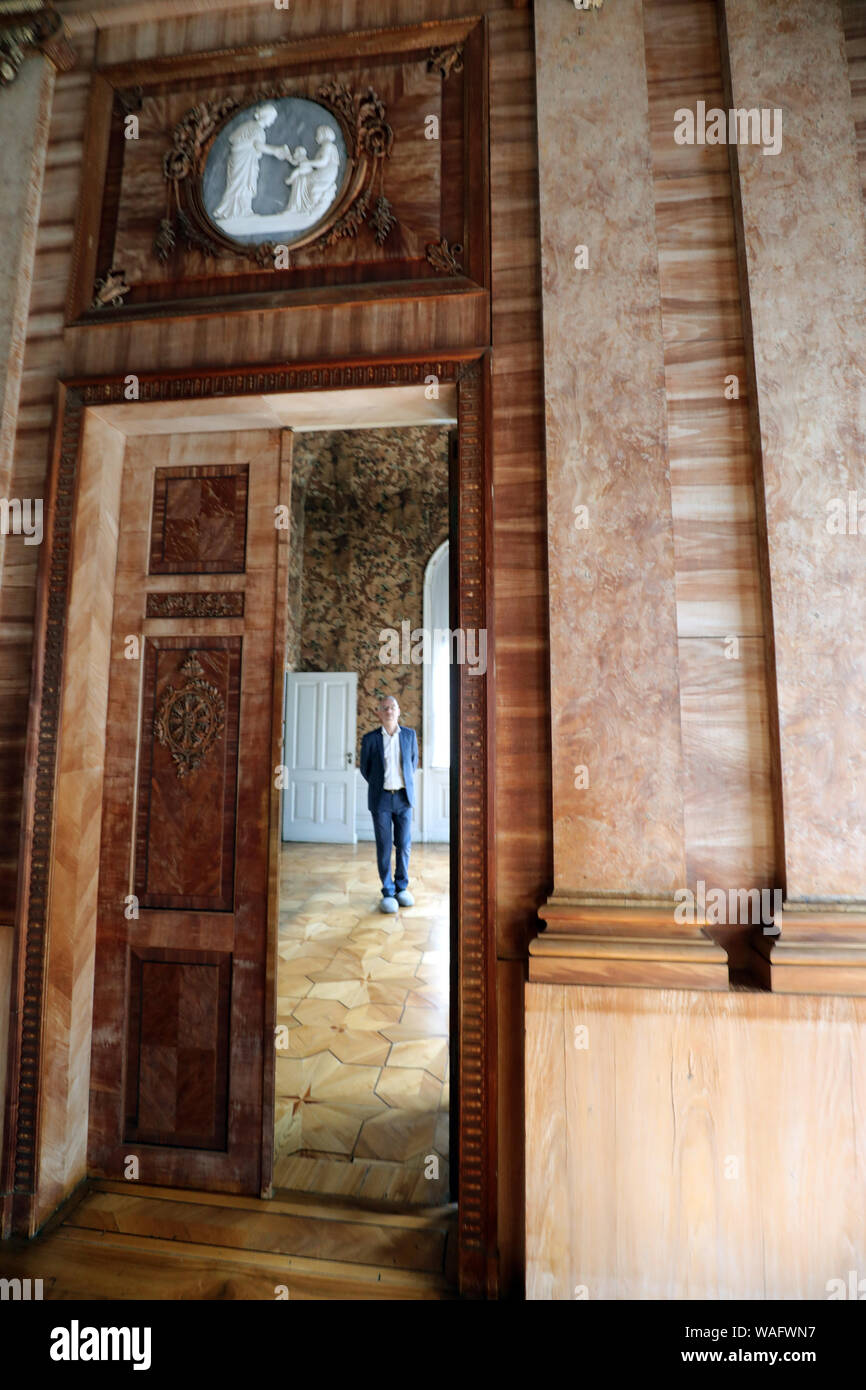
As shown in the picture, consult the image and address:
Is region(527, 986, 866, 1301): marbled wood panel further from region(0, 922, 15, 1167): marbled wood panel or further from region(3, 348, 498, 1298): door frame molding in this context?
region(0, 922, 15, 1167): marbled wood panel

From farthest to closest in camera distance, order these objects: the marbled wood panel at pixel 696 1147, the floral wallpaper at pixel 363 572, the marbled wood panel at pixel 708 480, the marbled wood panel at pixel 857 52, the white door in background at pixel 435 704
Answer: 1. the floral wallpaper at pixel 363 572
2. the white door in background at pixel 435 704
3. the marbled wood panel at pixel 857 52
4. the marbled wood panel at pixel 708 480
5. the marbled wood panel at pixel 696 1147

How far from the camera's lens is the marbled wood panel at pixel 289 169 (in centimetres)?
199

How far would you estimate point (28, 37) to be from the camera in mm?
2135

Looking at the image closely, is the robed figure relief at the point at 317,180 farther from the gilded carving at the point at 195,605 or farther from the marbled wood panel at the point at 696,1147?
the marbled wood panel at the point at 696,1147

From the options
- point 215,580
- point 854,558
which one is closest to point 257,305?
point 215,580

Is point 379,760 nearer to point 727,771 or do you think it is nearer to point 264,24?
point 727,771

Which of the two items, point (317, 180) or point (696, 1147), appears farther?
point (317, 180)

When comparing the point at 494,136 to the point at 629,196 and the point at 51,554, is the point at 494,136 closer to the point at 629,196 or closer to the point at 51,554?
the point at 629,196

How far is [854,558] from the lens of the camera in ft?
5.25

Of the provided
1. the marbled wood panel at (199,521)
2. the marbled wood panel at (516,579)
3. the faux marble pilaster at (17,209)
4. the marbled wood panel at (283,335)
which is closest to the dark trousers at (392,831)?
the marbled wood panel at (199,521)

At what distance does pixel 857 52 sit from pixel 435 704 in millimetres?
7112

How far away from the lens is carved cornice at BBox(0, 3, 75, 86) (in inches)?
83.7

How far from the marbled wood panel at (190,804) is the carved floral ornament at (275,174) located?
1.36 metres

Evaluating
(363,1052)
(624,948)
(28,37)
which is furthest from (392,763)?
(28,37)
